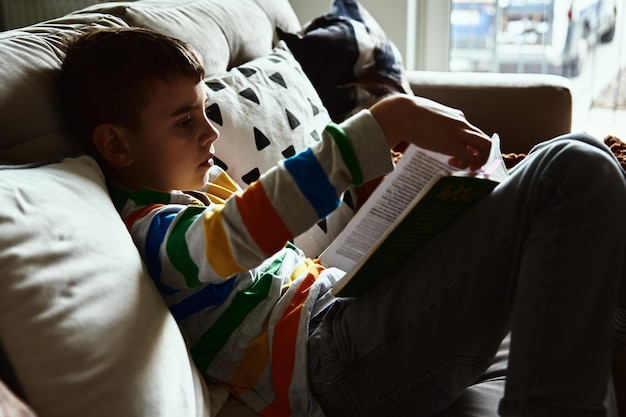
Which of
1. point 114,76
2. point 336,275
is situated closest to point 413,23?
point 336,275

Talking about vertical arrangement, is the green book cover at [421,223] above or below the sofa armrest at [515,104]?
above

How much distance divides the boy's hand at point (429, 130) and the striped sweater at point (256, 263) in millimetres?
25

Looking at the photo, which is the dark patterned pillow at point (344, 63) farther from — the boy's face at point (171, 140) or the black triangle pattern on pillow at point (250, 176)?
the boy's face at point (171, 140)

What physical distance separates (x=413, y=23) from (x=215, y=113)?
1705 millimetres

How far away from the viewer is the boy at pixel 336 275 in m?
0.91

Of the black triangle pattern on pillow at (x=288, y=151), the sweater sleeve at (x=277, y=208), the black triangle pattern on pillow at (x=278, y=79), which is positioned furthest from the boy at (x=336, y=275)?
the black triangle pattern on pillow at (x=278, y=79)

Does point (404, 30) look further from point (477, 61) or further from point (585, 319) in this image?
point (585, 319)

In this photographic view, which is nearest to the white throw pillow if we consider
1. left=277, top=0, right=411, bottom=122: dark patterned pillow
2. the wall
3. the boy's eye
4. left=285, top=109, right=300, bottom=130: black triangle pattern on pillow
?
the boy's eye

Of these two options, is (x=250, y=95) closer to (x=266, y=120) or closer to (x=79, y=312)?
(x=266, y=120)

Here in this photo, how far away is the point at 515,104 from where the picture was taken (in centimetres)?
199

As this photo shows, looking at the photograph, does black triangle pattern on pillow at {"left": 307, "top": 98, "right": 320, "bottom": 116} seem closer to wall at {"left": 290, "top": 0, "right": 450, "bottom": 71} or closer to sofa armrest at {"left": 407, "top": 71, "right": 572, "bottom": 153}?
sofa armrest at {"left": 407, "top": 71, "right": 572, "bottom": 153}

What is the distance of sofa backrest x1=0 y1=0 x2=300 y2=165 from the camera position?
1.03 metres

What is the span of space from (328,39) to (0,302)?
4.13 feet

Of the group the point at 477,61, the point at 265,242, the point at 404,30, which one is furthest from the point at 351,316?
the point at 477,61
